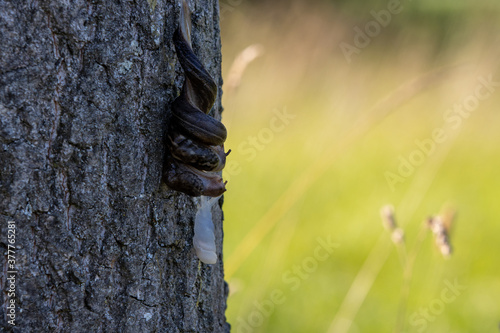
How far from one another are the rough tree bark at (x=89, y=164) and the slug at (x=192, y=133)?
0.03 meters

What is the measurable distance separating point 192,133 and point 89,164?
197 mm

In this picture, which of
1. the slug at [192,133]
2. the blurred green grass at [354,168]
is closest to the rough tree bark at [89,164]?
the slug at [192,133]

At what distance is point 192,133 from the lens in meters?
0.93

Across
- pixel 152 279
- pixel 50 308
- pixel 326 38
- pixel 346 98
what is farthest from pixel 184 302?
pixel 326 38

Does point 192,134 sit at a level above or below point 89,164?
above

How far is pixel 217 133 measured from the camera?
0.95 metres

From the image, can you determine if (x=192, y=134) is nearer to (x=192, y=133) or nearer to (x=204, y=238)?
(x=192, y=133)

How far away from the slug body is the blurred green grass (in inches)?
47.5

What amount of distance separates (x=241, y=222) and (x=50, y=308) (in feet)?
9.11

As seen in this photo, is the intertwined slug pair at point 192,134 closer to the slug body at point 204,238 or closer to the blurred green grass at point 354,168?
the slug body at point 204,238

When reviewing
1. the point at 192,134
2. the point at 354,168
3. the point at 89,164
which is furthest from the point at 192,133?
the point at 354,168

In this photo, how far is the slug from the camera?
36.9 inches

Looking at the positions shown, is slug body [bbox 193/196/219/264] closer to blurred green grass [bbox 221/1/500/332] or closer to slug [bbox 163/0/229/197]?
slug [bbox 163/0/229/197]

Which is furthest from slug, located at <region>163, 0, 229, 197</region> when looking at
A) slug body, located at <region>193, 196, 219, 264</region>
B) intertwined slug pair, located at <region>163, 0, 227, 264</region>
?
slug body, located at <region>193, 196, 219, 264</region>
